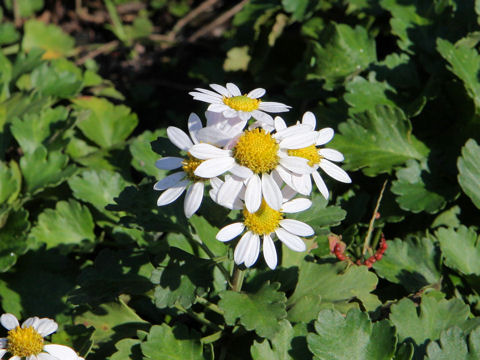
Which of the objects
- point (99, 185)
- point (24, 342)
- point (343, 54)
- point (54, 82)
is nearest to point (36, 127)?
point (54, 82)

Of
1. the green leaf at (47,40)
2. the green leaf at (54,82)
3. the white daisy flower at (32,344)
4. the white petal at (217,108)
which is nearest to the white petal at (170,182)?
the white petal at (217,108)

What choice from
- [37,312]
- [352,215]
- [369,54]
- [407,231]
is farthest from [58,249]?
[369,54]

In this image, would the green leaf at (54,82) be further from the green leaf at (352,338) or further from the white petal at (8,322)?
the green leaf at (352,338)

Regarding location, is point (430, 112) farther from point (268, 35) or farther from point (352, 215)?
point (268, 35)

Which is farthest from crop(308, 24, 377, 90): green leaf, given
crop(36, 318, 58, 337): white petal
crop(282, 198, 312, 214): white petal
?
crop(36, 318, 58, 337): white petal

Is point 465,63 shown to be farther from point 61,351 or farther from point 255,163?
point 61,351

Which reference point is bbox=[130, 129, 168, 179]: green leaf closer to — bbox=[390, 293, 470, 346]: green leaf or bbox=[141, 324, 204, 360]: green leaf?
bbox=[141, 324, 204, 360]: green leaf
